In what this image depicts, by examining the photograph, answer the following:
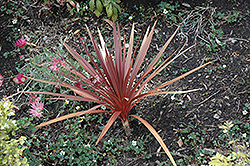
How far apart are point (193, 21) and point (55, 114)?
5.98 ft

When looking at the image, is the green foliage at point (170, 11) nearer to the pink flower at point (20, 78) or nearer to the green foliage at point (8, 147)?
the pink flower at point (20, 78)

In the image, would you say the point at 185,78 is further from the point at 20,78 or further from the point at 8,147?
the point at 8,147

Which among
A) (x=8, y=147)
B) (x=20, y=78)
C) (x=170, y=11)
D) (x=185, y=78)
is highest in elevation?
(x=170, y=11)

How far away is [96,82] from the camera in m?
1.89

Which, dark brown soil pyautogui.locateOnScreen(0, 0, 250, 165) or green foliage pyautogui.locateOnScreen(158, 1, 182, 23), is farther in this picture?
green foliage pyautogui.locateOnScreen(158, 1, 182, 23)

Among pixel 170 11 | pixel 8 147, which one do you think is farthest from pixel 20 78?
pixel 170 11

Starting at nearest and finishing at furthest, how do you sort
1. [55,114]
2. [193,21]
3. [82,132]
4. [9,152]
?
[9,152] → [82,132] → [55,114] → [193,21]

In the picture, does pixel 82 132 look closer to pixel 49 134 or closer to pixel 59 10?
pixel 49 134

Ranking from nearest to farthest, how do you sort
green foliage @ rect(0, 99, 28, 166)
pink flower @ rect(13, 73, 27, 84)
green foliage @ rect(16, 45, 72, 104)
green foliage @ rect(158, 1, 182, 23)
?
1. green foliage @ rect(0, 99, 28, 166)
2. pink flower @ rect(13, 73, 27, 84)
3. green foliage @ rect(16, 45, 72, 104)
4. green foliage @ rect(158, 1, 182, 23)

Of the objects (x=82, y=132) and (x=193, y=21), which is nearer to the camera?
(x=82, y=132)

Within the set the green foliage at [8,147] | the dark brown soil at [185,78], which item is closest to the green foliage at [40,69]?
the dark brown soil at [185,78]

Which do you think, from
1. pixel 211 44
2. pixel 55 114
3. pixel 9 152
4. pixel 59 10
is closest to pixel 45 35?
pixel 59 10

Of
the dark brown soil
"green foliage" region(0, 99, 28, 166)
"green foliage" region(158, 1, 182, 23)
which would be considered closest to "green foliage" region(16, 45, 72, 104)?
the dark brown soil

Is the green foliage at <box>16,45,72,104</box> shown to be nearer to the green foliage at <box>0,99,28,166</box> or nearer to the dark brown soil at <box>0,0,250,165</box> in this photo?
the dark brown soil at <box>0,0,250,165</box>
